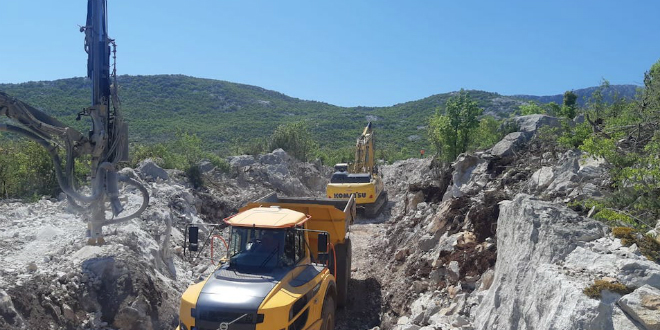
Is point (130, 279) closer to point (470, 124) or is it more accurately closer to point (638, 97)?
point (638, 97)

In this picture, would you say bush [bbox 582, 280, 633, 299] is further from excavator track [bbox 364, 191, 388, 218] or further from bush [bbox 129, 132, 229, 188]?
bush [bbox 129, 132, 229, 188]

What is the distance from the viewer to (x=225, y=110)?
7200 cm

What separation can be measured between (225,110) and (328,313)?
2649 inches

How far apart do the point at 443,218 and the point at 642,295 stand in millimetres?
6524

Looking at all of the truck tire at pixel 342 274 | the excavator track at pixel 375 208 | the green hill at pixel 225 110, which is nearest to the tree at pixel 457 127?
the excavator track at pixel 375 208

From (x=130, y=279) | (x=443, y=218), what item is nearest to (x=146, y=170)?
(x=130, y=279)

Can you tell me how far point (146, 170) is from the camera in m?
16.6

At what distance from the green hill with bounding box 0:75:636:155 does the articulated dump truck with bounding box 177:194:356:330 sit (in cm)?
4161

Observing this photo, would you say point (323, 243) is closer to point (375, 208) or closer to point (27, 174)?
point (27, 174)

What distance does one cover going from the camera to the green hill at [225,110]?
54750mm

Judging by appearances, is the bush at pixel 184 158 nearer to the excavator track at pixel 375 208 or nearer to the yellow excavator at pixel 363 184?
the yellow excavator at pixel 363 184

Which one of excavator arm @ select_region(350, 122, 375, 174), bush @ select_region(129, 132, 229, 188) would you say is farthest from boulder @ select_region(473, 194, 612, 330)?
excavator arm @ select_region(350, 122, 375, 174)

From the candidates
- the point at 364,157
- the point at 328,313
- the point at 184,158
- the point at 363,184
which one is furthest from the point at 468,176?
the point at 184,158

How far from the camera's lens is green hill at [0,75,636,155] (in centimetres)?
5475
